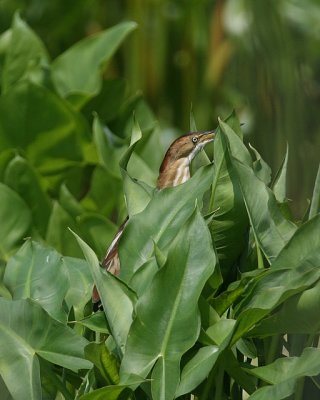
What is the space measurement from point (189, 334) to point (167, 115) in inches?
139

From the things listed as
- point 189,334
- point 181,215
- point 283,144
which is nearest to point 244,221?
point 181,215

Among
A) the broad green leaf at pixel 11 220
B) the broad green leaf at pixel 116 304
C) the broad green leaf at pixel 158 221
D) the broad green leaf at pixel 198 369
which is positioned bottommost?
the broad green leaf at pixel 11 220

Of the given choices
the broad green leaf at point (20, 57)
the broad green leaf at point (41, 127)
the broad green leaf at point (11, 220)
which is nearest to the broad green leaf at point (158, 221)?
the broad green leaf at point (11, 220)

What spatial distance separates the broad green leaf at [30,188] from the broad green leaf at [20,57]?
1.29ft

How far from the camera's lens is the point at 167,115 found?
5051mm

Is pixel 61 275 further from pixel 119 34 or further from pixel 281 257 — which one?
pixel 119 34

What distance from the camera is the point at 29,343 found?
1.68 m

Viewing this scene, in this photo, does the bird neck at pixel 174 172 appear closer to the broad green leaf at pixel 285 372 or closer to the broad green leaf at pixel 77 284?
the broad green leaf at pixel 77 284

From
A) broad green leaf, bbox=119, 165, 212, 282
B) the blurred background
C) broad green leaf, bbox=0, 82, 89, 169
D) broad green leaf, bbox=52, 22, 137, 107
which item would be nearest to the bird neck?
the blurred background

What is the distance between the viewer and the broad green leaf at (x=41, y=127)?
9.87ft

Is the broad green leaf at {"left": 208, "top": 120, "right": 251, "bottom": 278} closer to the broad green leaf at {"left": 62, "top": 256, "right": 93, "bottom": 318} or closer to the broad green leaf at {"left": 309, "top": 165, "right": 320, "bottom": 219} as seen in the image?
the broad green leaf at {"left": 309, "top": 165, "right": 320, "bottom": 219}

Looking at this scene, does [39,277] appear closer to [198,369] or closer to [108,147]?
[198,369]

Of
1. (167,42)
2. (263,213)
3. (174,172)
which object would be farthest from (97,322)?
(167,42)

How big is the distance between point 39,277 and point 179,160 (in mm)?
863
